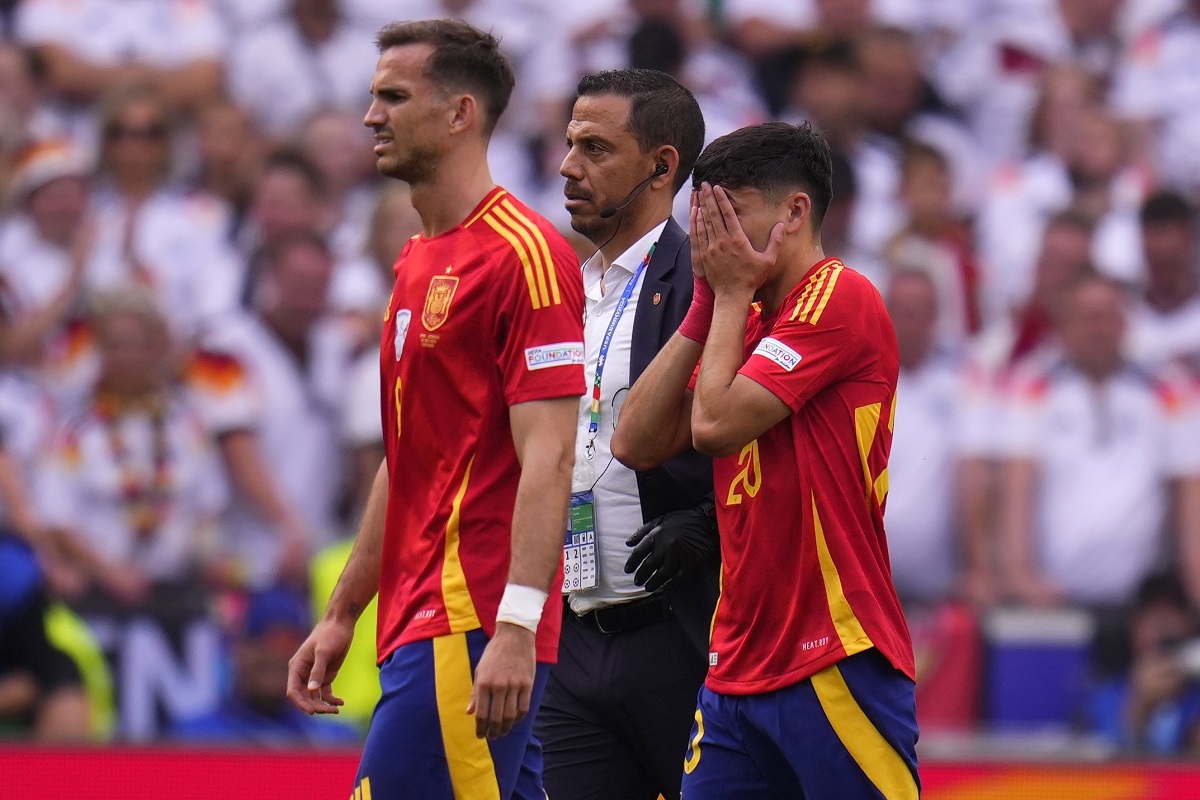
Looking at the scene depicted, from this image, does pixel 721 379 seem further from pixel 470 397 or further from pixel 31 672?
pixel 31 672

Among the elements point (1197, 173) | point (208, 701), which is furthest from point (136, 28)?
point (1197, 173)

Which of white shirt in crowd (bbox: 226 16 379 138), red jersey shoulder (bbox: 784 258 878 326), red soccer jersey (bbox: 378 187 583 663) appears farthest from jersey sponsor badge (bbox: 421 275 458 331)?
white shirt in crowd (bbox: 226 16 379 138)

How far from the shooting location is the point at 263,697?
8.01m

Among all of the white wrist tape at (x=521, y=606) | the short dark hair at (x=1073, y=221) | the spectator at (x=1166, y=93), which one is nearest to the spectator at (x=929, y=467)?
the short dark hair at (x=1073, y=221)

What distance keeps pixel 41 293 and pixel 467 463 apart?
5762 millimetres

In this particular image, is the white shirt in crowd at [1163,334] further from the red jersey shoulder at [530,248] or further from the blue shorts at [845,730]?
the red jersey shoulder at [530,248]

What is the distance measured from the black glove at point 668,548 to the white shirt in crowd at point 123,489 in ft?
14.9

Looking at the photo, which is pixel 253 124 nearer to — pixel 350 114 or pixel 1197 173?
pixel 350 114

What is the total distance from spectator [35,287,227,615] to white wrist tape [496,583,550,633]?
15.9 feet

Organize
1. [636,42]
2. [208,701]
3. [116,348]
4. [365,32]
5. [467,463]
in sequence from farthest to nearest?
1. [365,32]
2. [636,42]
3. [116,348]
4. [208,701]
5. [467,463]

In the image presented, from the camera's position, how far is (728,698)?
13.4ft

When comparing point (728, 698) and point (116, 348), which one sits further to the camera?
point (116, 348)

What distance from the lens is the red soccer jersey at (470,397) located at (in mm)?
3947

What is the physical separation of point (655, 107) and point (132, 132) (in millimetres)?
5756
